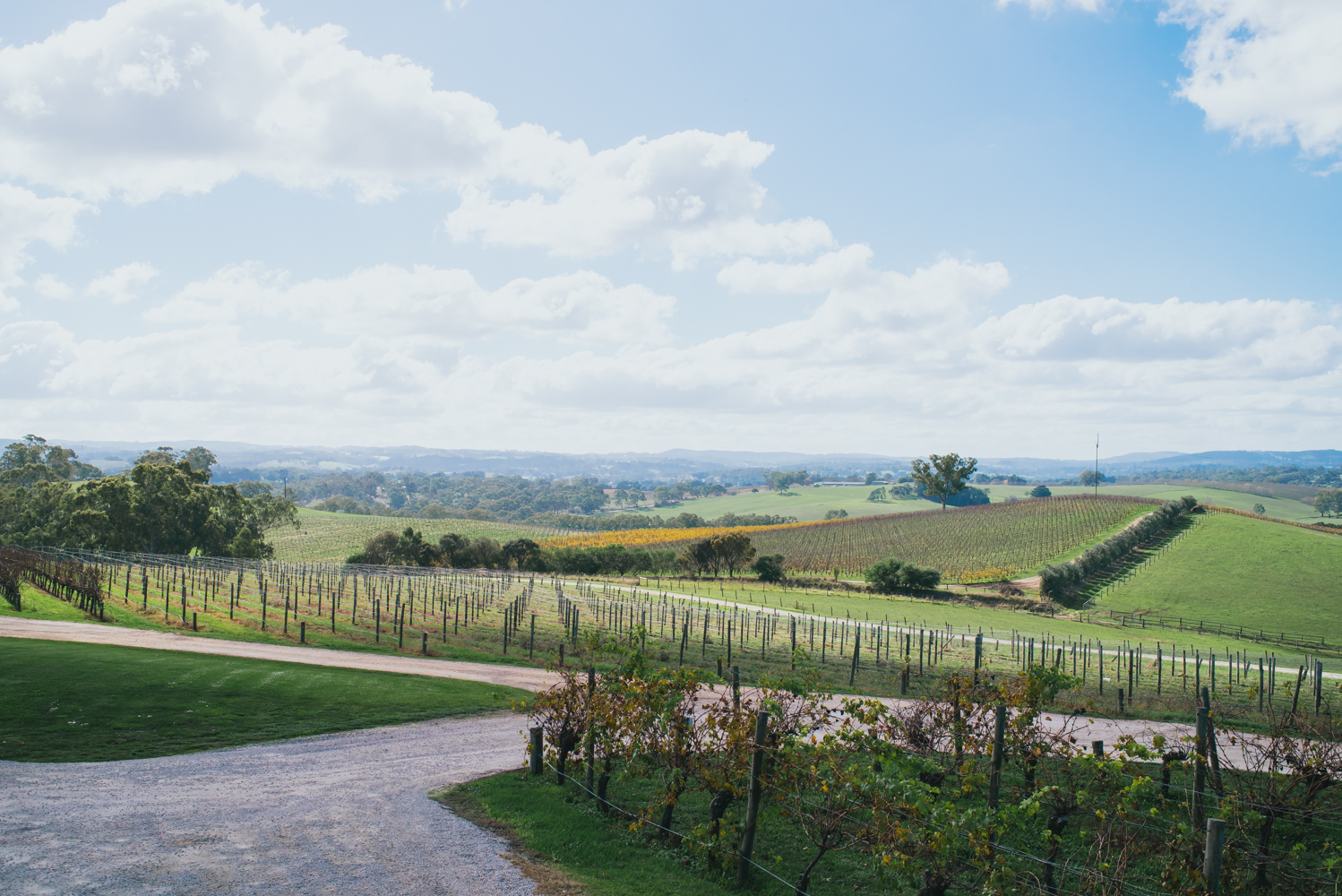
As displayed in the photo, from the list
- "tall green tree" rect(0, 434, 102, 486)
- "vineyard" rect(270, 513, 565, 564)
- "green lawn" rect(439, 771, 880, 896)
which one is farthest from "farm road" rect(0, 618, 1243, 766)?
"tall green tree" rect(0, 434, 102, 486)

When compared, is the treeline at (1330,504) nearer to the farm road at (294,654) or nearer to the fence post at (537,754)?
the farm road at (294,654)

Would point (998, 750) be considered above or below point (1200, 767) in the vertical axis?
below

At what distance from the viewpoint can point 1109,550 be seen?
2982 inches

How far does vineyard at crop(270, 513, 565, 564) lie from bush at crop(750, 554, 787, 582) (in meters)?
41.4

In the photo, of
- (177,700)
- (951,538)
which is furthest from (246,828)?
(951,538)

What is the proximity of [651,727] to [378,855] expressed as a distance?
383 cm

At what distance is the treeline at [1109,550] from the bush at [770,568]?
77.5 feet

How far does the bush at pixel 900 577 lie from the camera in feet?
219

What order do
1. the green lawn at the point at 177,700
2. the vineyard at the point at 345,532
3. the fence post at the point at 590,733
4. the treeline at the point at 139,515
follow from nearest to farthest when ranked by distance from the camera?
the fence post at the point at 590,733
the green lawn at the point at 177,700
the treeline at the point at 139,515
the vineyard at the point at 345,532

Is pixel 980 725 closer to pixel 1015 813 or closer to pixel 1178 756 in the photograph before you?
pixel 1178 756

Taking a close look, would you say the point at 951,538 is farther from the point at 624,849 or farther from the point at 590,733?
the point at 624,849

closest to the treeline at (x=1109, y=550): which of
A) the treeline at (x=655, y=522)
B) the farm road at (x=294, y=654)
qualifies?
the farm road at (x=294, y=654)

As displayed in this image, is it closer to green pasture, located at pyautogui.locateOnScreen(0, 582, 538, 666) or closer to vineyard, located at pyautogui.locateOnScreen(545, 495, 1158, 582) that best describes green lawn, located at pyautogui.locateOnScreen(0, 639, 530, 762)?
green pasture, located at pyautogui.locateOnScreen(0, 582, 538, 666)

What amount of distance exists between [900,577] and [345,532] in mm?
85300
